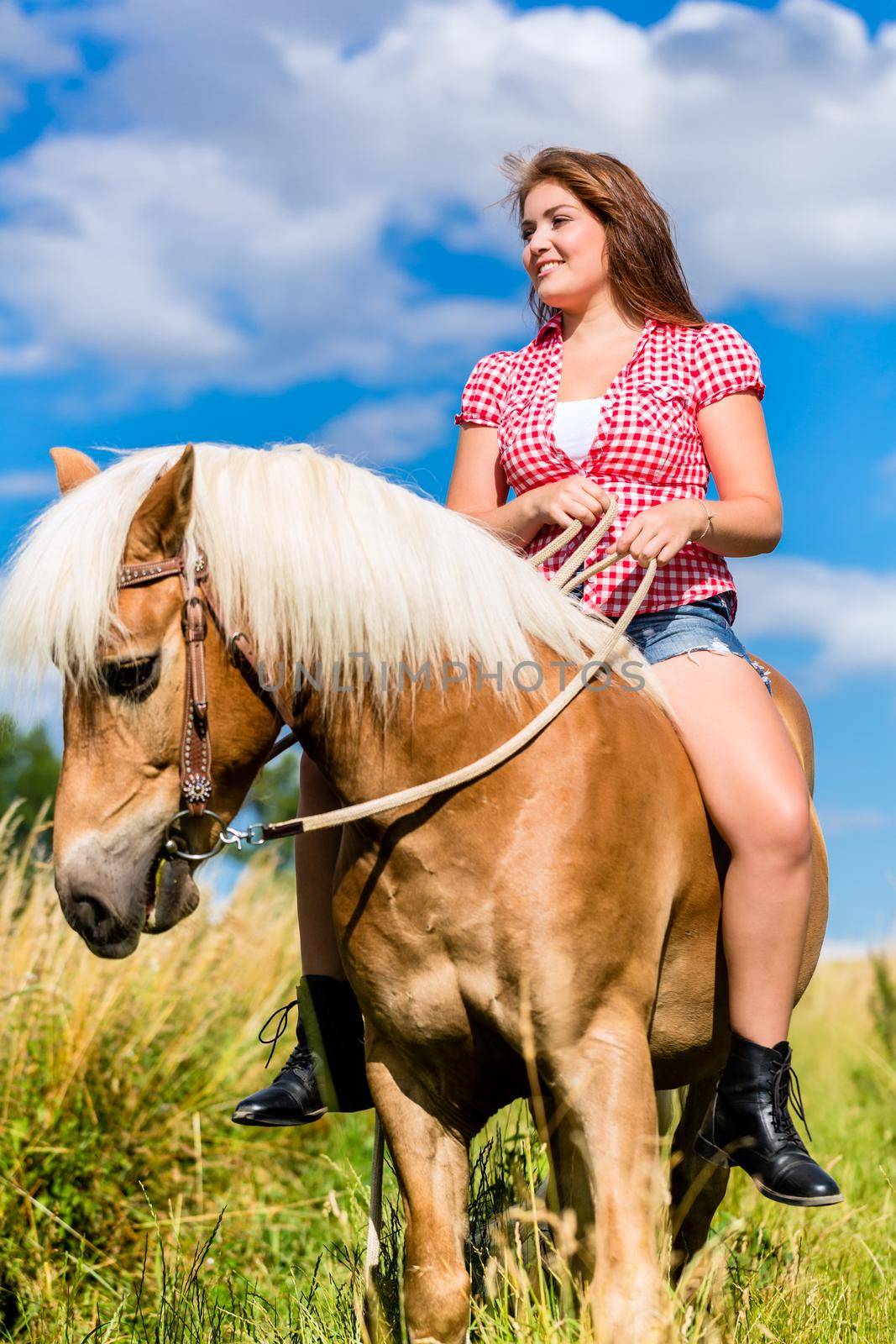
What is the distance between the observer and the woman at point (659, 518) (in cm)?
309

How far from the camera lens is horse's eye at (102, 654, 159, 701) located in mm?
2523

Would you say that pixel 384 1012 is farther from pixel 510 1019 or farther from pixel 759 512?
pixel 759 512

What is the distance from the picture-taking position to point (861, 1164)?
20.2 feet

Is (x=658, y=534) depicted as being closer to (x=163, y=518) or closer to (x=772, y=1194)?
(x=163, y=518)

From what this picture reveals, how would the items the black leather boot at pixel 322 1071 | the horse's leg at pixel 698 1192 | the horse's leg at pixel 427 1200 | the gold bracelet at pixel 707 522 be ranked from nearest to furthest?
the horse's leg at pixel 427 1200 → the gold bracelet at pixel 707 522 → the black leather boot at pixel 322 1071 → the horse's leg at pixel 698 1192

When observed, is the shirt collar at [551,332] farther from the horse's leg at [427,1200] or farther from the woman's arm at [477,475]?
the horse's leg at [427,1200]

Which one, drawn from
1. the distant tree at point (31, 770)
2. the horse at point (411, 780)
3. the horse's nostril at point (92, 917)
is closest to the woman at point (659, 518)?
the horse at point (411, 780)

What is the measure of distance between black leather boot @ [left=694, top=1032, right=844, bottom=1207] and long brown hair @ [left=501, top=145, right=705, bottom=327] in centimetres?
199

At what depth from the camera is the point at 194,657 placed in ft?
8.34

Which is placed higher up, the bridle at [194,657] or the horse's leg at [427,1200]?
the bridle at [194,657]

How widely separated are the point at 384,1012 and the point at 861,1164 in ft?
14.0

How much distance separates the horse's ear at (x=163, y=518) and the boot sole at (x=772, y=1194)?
1994mm

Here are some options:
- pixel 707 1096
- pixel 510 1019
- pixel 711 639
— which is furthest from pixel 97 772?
pixel 707 1096

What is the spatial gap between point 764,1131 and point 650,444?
174cm
